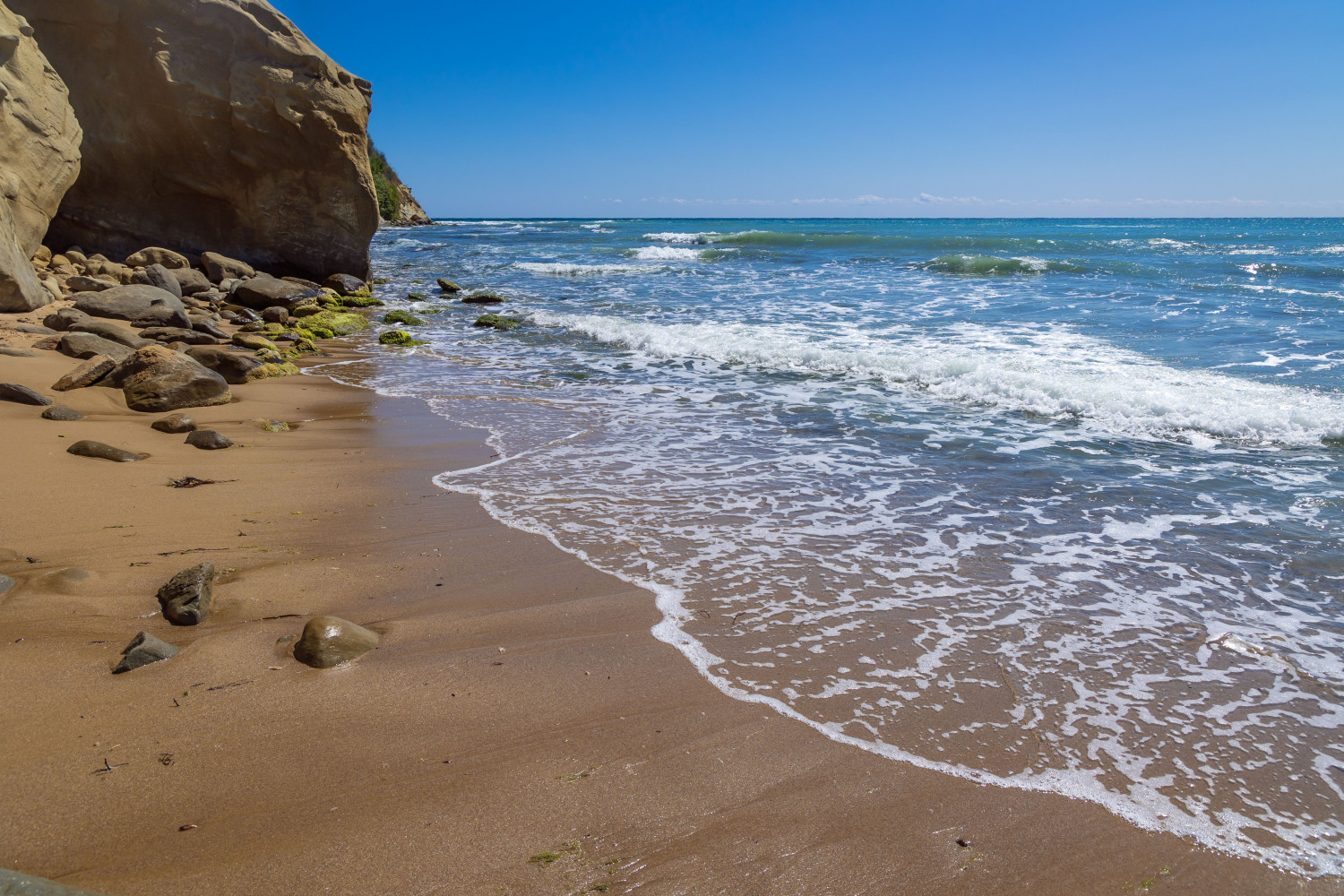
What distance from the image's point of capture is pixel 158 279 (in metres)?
12.0

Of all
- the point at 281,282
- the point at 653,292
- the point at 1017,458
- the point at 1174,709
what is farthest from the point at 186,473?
the point at 653,292

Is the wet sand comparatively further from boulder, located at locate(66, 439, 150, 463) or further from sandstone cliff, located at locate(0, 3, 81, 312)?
sandstone cliff, located at locate(0, 3, 81, 312)

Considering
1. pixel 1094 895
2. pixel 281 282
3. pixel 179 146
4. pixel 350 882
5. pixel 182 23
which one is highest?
pixel 182 23

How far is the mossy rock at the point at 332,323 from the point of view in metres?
12.2

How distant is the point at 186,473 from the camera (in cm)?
493

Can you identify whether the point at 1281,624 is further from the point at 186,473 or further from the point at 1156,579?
the point at 186,473

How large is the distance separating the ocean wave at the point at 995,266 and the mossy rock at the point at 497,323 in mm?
16386

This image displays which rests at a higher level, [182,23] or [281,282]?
[182,23]

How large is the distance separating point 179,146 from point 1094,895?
62.2ft

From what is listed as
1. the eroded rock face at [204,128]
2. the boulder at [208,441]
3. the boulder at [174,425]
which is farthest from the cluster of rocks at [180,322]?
the boulder at [208,441]

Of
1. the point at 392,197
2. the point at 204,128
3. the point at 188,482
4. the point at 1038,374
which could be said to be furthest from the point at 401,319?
the point at 392,197

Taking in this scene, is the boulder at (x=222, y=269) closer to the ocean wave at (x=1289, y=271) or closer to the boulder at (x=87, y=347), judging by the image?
the boulder at (x=87, y=347)

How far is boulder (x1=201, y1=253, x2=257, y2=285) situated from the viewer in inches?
600

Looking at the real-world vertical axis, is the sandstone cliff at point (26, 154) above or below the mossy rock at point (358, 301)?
above
